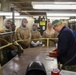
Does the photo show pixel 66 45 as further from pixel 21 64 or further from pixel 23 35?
pixel 23 35

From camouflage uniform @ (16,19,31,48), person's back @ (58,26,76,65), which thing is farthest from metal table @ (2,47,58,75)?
camouflage uniform @ (16,19,31,48)

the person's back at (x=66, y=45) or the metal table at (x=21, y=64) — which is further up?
the person's back at (x=66, y=45)

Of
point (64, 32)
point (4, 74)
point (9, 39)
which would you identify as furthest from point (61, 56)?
point (9, 39)

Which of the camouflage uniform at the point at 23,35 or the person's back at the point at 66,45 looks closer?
the person's back at the point at 66,45

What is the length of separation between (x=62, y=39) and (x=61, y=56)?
17.5 inches

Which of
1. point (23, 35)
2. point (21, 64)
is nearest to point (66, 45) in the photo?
point (21, 64)

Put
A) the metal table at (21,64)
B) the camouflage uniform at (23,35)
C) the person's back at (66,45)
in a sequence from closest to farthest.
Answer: the metal table at (21,64) → the person's back at (66,45) → the camouflage uniform at (23,35)

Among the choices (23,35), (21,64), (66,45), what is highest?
(66,45)

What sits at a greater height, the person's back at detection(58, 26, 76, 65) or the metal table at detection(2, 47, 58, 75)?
the person's back at detection(58, 26, 76, 65)

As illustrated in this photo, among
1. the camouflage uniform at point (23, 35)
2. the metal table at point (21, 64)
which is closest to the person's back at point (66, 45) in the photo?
the metal table at point (21, 64)

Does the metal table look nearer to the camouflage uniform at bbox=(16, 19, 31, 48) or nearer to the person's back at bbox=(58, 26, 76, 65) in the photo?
the person's back at bbox=(58, 26, 76, 65)

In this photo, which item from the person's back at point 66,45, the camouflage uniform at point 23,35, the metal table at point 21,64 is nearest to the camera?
the metal table at point 21,64

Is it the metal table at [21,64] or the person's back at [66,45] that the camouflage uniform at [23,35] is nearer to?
the metal table at [21,64]

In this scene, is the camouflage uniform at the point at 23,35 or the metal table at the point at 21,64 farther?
the camouflage uniform at the point at 23,35
